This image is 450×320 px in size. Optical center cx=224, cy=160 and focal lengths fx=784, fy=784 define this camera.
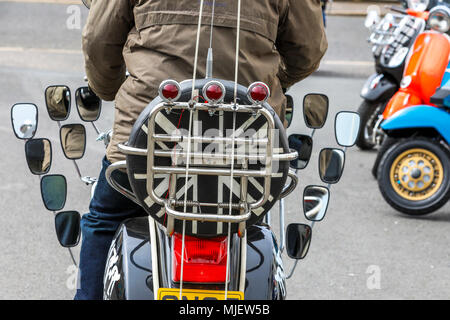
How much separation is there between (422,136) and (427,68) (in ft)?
1.56

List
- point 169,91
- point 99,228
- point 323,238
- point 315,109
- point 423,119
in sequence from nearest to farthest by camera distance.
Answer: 1. point 169,91
2. point 99,228
3. point 315,109
4. point 323,238
5. point 423,119

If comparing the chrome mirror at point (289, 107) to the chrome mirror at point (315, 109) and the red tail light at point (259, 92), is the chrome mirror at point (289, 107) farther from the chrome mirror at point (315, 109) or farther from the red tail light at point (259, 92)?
the red tail light at point (259, 92)

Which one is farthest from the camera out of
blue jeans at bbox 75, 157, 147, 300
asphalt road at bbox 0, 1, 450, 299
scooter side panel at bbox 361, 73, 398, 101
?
scooter side panel at bbox 361, 73, 398, 101

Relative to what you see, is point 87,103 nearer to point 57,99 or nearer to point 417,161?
point 57,99

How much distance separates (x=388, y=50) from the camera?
638cm

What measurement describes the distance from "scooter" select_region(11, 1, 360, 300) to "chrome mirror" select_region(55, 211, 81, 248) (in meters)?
0.42

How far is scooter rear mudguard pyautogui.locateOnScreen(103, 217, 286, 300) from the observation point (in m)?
2.15

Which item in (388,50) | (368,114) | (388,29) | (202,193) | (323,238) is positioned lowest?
(368,114)

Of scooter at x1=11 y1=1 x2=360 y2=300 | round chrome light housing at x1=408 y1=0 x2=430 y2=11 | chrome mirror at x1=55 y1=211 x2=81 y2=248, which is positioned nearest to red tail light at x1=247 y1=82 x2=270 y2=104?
scooter at x1=11 y1=1 x2=360 y2=300

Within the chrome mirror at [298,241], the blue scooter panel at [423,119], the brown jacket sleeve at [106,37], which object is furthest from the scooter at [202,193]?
the blue scooter panel at [423,119]

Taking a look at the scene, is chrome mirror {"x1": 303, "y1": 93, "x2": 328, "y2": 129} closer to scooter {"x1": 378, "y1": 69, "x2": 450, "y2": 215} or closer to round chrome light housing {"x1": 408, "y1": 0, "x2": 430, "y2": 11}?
scooter {"x1": 378, "y1": 69, "x2": 450, "y2": 215}

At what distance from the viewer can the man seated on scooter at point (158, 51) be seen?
87.9 inches

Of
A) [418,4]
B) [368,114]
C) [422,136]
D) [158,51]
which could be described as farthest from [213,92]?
[368,114]

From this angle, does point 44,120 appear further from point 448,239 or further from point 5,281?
point 448,239
